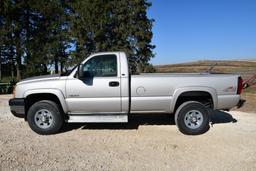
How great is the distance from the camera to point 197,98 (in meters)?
7.86

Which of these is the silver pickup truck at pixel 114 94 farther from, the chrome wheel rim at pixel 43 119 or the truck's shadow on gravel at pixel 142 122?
the truck's shadow on gravel at pixel 142 122

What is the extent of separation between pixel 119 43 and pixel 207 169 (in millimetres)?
19613

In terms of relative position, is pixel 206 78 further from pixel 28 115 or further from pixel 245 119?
pixel 28 115

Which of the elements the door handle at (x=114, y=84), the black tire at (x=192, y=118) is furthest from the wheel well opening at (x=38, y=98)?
the black tire at (x=192, y=118)

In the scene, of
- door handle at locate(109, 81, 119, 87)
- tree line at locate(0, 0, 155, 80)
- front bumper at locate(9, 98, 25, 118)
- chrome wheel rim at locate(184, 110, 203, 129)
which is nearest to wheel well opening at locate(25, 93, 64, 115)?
front bumper at locate(9, 98, 25, 118)

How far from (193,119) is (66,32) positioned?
18968 mm

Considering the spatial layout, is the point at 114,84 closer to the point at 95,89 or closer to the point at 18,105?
the point at 95,89

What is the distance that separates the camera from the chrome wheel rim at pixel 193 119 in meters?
7.55

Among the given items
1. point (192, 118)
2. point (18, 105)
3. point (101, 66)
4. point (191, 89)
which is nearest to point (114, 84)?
point (101, 66)

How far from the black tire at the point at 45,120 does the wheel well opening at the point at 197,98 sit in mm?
2864

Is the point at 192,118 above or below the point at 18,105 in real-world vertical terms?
below

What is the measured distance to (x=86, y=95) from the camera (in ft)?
24.4

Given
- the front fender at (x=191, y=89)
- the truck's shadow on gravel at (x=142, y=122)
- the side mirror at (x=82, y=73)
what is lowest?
the truck's shadow on gravel at (x=142, y=122)

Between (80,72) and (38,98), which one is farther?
(38,98)
